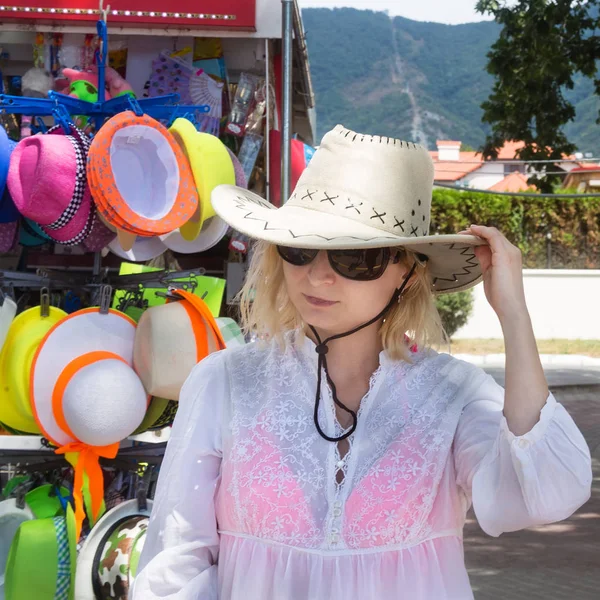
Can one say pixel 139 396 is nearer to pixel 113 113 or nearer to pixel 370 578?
pixel 113 113

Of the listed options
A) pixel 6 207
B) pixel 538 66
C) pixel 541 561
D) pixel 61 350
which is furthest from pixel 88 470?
pixel 538 66

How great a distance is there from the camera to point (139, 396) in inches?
117

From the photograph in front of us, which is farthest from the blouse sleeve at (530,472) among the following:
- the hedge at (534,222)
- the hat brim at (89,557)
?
the hedge at (534,222)

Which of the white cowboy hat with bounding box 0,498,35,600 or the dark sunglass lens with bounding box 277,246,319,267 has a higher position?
the dark sunglass lens with bounding box 277,246,319,267

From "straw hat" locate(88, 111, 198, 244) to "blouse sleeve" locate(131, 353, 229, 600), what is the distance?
145 cm

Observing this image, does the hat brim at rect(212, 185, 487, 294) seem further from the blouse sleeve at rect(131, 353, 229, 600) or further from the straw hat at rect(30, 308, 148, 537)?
the straw hat at rect(30, 308, 148, 537)

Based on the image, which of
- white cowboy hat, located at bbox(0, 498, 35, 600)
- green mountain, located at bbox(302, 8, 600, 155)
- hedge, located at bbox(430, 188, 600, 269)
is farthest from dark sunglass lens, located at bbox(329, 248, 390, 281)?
green mountain, located at bbox(302, 8, 600, 155)

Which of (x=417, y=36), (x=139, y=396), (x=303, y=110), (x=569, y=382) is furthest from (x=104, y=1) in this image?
(x=417, y=36)

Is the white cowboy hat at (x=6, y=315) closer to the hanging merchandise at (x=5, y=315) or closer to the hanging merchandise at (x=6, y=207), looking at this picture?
the hanging merchandise at (x=5, y=315)

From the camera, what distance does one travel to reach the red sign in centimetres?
361

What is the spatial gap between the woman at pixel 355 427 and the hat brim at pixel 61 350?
1364mm

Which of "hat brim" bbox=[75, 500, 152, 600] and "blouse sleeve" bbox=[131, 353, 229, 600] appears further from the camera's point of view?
"hat brim" bbox=[75, 500, 152, 600]

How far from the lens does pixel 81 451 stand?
304cm

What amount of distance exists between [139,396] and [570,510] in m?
1.80
